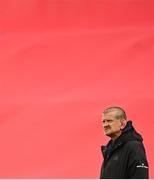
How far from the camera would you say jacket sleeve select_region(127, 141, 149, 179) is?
7.48 feet

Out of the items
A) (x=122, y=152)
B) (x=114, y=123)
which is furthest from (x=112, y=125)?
(x=122, y=152)

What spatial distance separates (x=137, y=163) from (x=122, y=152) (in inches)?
3.6

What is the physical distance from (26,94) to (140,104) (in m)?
0.77

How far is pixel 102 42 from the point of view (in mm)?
3896

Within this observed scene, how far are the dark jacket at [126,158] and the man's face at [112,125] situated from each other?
1.6 inches

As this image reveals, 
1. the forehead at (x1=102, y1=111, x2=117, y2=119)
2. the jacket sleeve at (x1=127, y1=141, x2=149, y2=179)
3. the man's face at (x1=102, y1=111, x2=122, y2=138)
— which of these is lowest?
the jacket sleeve at (x1=127, y1=141, x2=149, y2=179)

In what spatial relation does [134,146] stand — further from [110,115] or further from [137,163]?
[110,115]

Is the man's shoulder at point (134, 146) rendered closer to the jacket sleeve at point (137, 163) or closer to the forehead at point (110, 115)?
the jacket sleeve at point (137, 163)

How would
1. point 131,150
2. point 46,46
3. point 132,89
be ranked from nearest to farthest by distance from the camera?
point 131,150 → point 132,89 → point 46,46

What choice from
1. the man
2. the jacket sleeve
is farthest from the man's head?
the jacket sleeve

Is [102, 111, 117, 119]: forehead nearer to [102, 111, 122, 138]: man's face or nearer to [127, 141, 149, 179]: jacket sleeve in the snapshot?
[102, 111, 122, 138]: man's face

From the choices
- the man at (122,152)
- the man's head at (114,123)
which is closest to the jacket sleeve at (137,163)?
the man at (122,152)

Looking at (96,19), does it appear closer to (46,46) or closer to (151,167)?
(46,46)

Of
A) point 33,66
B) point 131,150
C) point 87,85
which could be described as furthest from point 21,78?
point 131,150
